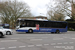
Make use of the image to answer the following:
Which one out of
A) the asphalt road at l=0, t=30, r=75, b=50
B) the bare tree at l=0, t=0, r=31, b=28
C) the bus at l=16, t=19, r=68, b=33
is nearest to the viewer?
the asphalt road at l=0, t=30, r=75, b=50

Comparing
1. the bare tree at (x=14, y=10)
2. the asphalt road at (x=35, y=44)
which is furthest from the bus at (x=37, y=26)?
the bare tree at (x=14, y=10)

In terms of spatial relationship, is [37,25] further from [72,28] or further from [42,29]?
[72,28]

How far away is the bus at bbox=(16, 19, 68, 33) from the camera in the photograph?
64.3 feet

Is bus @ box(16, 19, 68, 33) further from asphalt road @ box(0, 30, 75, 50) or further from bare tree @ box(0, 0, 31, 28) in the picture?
bare tree @ box(0, 0, 31, 28)

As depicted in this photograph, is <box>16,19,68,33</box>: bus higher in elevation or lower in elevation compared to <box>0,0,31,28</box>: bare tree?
lower

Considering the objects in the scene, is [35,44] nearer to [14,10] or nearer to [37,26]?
[37,26]

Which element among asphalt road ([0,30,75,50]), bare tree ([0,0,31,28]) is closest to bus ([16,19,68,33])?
asphalt road ([0,30,75,50])

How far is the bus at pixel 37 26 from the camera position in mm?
19594

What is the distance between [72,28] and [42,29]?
20.6 meters

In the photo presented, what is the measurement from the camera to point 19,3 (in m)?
45.9

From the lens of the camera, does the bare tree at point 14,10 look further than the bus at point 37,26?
Yes

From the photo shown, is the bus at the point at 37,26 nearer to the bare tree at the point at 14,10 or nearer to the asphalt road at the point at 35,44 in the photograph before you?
the asphalt road at the point at 35,44

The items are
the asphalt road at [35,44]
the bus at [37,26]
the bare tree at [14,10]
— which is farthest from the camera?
the bare tree at [14,10]

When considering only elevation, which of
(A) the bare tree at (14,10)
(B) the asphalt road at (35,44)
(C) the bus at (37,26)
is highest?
(A) the bare tree at (14,10)
